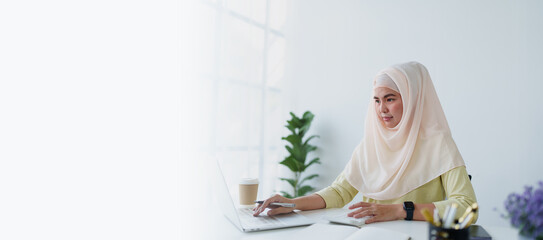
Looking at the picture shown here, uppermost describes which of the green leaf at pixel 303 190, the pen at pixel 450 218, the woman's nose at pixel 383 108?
the woman's nose at pixel 383 108

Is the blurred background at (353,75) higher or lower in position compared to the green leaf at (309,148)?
higher

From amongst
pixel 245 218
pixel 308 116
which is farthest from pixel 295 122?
pixel 245 218

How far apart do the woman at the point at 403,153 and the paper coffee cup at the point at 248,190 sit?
20 cm

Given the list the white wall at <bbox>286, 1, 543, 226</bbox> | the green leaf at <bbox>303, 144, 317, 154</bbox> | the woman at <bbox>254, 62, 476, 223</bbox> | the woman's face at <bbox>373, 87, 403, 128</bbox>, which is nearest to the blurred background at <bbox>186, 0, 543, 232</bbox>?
the white wall at <bbox>286, 1, 543, 226</bbox>

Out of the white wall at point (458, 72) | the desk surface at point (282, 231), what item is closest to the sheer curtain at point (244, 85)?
the white wall at point (458, 72)

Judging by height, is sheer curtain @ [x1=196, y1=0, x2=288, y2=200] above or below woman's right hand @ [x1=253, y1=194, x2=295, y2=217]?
above

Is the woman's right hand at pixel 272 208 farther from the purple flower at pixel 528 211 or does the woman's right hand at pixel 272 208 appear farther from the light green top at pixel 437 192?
the purple flower at pixel 528 211

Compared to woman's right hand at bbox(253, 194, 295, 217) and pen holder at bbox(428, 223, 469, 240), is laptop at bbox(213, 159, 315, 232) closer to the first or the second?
woman's right hand at bbox(253, 194, 295, 217)

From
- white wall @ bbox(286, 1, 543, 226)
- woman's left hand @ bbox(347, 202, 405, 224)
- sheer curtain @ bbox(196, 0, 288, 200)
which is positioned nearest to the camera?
woman's left hand @ bbox(347, 202, 405, 224)

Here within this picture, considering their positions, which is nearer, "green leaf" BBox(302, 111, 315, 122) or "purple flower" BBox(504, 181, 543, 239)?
"purple flower" BBox(504, 181, 543, 239)

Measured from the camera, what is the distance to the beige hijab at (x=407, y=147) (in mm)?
1653

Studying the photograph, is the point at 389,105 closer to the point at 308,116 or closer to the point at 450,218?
the point at 450,218

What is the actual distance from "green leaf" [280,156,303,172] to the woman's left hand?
1.91 m

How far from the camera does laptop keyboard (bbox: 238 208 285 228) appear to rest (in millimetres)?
1164
